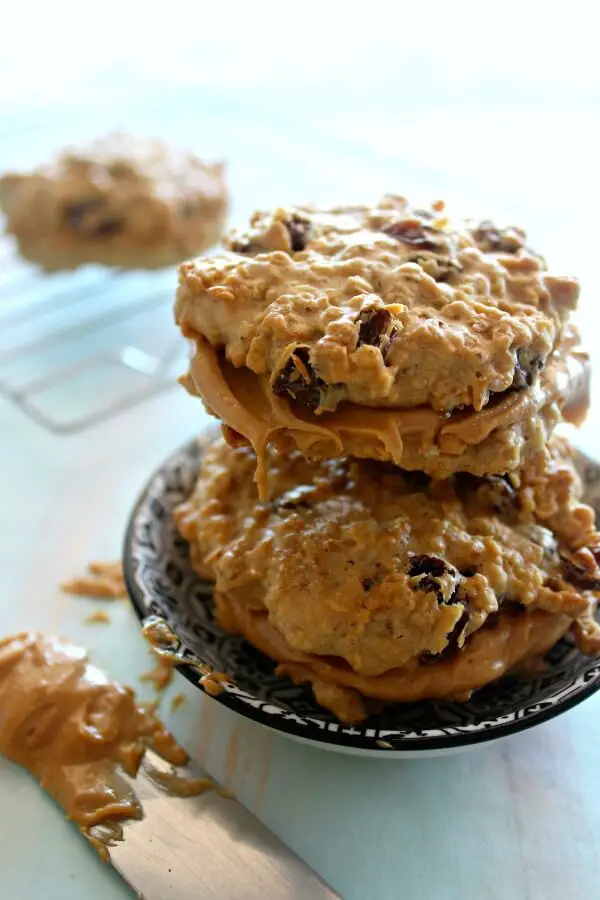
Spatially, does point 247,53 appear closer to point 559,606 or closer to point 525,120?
point 525,120

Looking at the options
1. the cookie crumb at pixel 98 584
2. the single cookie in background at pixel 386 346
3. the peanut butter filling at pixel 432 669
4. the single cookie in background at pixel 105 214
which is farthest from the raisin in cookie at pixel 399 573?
the single cookie in background at pixel 105 214

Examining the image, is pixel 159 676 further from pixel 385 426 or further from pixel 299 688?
pixel 385 426

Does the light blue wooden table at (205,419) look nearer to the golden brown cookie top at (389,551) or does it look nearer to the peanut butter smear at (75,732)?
the peanut butter smear at (75,732)

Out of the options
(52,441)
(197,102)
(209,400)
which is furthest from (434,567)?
(197,102)

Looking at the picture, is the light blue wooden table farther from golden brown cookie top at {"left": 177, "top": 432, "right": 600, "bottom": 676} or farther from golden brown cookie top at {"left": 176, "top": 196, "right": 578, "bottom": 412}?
golden brown cookie top at {"left": 176, "top": 196, "right": 578, "bottom": 412}

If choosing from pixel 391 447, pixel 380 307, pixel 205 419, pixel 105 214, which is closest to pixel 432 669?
pixel 391 447

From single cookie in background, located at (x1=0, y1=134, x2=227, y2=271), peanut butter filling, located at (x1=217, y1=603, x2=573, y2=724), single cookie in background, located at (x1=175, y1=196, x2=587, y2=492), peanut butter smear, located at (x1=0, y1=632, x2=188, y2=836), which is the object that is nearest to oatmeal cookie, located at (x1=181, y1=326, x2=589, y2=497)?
single cookie in background, located at (x1=175, y1=196, x2=587, y2=492)
